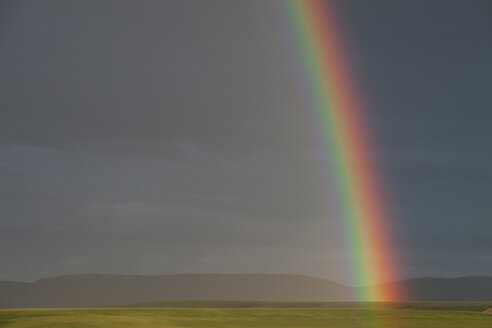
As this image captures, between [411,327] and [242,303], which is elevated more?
[242,303]

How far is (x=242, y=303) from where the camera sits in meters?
181

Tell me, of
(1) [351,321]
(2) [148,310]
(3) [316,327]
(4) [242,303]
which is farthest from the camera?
(4) [242,303]

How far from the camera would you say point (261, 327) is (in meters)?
77.4

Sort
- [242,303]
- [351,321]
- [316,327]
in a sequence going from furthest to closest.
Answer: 1. [242,303]
2. [351,321]
3. [316,327]

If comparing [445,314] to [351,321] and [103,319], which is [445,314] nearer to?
[351,321]

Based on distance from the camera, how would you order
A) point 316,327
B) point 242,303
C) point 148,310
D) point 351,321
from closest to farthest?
point 316,327 → point 351,321 → point 148,310 → point 242,303

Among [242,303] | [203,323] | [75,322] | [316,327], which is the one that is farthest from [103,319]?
[242,303]

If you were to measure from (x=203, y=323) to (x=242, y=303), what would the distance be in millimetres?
102830

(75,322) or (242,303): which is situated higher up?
(242,303)

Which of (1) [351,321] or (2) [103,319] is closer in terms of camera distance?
(2) [103,319]

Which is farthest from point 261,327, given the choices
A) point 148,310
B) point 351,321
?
point 148,310

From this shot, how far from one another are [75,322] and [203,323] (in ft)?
41.2

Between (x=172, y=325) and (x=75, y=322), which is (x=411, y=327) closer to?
(x=172, y=325)

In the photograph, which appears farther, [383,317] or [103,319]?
[383,317]
